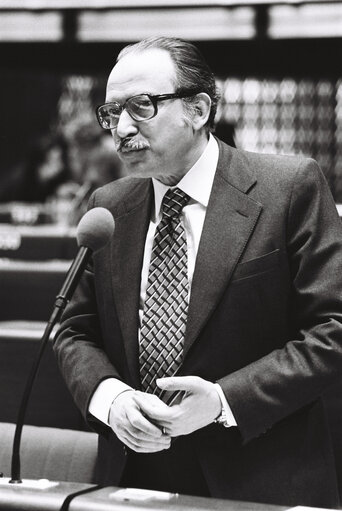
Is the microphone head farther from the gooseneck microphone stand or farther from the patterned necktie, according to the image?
the patterned necktie

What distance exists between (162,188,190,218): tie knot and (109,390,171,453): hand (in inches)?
13.4

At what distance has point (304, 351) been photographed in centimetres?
141

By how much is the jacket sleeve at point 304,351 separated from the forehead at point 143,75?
0.35m

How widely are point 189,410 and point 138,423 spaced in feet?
0.29

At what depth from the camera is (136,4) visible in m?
5.60

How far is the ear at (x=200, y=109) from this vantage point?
155 cm

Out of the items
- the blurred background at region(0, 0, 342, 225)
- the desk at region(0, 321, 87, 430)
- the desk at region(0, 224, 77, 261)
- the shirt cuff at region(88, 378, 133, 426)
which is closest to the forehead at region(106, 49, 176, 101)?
the shirt cuff at region(88, 378, 133, 426)

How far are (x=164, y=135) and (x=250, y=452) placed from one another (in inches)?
22.8

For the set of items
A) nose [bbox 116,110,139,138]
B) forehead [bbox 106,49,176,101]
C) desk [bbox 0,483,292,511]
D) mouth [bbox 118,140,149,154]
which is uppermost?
forehead [bbox 106,49,176,101]

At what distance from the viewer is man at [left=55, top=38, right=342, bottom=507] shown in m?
1.41

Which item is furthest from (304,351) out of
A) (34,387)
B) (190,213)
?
(34,387)

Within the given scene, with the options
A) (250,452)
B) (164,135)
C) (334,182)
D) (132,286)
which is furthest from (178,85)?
(334,182)

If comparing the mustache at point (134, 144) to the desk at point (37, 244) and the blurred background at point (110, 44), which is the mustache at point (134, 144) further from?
the blurred background at point (110, 44)

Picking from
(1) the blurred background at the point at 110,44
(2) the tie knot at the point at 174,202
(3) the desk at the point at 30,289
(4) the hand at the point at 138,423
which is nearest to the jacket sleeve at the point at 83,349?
(4) the hand at the point at 138,423
